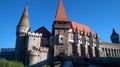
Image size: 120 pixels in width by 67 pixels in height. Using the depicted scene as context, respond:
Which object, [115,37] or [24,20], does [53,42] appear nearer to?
[24,20]

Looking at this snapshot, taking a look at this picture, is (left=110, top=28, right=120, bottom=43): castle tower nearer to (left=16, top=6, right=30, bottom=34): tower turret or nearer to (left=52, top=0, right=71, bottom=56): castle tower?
(left=52, top=0, right=71, bottom=56): castle tower

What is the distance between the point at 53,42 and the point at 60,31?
11.2 ft

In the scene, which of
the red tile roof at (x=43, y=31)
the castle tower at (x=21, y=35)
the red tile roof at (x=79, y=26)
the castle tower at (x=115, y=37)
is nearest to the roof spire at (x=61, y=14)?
the red tile roof at (x=43, y=31)

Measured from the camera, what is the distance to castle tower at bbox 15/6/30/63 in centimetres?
4994

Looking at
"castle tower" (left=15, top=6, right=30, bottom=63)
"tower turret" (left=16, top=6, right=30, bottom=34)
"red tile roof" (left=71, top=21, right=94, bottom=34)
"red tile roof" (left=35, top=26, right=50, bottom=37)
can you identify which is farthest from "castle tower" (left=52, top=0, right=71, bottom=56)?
"castle tower" (left=15, top=6, right=30, bottom=63)

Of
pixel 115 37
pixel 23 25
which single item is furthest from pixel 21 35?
pixel 115 37

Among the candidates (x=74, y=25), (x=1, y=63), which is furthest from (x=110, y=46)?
(x=1, y=63)

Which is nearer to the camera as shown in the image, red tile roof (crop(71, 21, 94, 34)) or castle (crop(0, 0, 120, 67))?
castle (crop(0, 0, 120, 67))

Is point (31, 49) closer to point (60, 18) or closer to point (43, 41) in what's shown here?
point (43, 41)

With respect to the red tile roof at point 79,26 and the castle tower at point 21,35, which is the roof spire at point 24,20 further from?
the red tile roof at point 79,26

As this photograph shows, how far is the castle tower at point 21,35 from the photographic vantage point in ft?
164

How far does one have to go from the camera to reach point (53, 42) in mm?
50625

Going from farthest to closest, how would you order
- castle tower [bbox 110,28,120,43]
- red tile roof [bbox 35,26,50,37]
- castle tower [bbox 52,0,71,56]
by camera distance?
1. castle tower [bbox 110,28,120,43]
2. red tile roof [bbox 35,26,50,37]
3. castle tower [bbox 52,0,71,56]

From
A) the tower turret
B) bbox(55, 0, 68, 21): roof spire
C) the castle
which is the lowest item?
the castle
